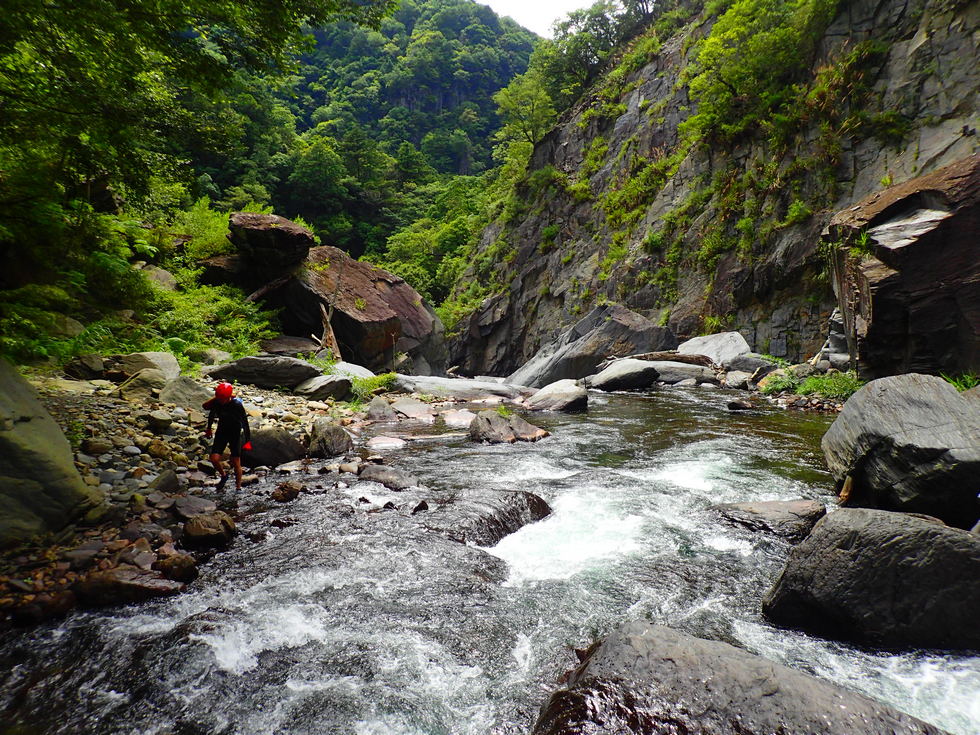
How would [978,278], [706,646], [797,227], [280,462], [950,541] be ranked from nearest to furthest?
[706,646] < [950,541] < [280,462] < [978,278] < [797,227]

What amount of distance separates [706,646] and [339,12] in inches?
295

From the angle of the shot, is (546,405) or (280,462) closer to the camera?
(280,462)

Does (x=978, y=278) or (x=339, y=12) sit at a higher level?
(x=339, y=12)

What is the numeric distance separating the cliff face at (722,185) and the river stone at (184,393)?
19.1 metres

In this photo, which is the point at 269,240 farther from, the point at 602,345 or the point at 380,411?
the point at 602,345

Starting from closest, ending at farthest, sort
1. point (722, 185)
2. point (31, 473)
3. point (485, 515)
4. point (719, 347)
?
point (31, 473) → point (485, 515) → point (719, 347) → point (722, 185)

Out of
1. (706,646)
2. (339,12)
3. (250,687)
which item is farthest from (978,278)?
(250,687)

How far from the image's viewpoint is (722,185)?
22.9 metres

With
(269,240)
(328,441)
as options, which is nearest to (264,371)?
(328,441)

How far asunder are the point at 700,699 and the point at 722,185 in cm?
2494

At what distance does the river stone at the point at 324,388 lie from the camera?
1299 cm

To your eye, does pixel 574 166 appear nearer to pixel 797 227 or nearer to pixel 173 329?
pixel 797 227

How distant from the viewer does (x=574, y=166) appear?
3459cm

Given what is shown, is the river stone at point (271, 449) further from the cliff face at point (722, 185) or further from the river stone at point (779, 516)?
the cliff face at point (722, 185)
